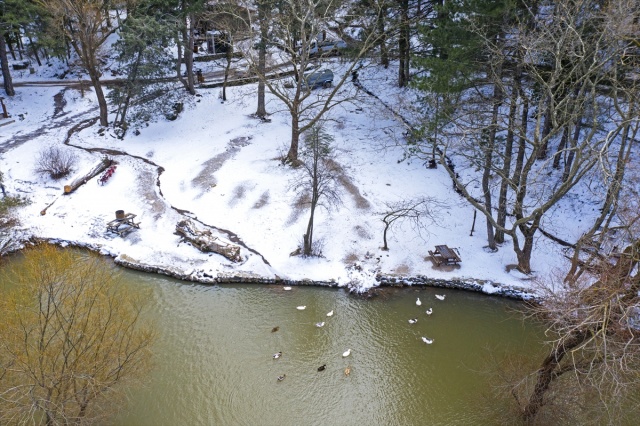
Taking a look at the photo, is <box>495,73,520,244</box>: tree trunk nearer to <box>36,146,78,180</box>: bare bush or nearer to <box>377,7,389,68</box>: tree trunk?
<box>377,7,389,68</box>: tree trunk

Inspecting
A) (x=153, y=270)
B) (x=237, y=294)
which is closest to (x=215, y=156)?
(x=153, y=270)

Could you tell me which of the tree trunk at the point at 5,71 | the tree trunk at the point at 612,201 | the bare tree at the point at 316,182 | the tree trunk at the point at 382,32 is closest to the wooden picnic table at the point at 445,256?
the tree trunk at the point at 612,201

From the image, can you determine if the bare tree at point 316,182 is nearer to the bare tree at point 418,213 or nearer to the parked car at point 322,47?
the bare tree at point 418,213

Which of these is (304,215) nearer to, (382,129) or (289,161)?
(289,161)

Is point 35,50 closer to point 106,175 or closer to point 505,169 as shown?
point 106,175

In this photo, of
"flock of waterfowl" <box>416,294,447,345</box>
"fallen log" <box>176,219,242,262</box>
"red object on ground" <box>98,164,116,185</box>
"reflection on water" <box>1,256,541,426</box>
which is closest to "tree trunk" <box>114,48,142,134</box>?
"red object on ground" <box>98,164,116,185</box>
